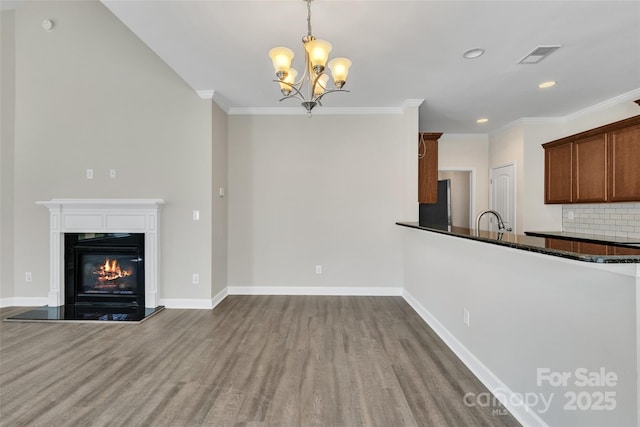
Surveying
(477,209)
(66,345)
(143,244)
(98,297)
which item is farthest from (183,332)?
(477,209)

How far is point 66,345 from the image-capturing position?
2764 mm

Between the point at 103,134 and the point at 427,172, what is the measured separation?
4.51m

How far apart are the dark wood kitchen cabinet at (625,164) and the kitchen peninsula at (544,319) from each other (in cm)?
228

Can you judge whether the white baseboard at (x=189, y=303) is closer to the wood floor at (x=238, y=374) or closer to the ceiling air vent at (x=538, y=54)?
the wood floor at (x=238, y=374)

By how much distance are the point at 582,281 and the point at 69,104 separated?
5.38 meters

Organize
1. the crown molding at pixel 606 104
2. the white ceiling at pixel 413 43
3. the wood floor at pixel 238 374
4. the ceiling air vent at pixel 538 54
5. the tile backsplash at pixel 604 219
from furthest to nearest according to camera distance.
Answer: the tile backsplash at pixel 604 219, the crown molding at pixel 606 104, the ceiling air vent at pixel 538 54, the white ceiling at pixel 413 43, the wood floor at pixel 238 374

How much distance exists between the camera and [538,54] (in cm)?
267

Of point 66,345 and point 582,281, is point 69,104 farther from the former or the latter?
point 582,281

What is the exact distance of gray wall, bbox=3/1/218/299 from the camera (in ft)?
12.4

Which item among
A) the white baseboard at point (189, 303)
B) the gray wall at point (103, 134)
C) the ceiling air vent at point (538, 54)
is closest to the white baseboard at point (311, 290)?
the white baseboard at point (189, 303)

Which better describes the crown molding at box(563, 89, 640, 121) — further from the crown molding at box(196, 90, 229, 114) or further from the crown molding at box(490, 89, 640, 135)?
the crown molding at box(196, 90, 229, 114)

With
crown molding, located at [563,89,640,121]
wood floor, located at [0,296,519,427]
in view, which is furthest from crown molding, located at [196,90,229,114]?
crown molding, located at [563,89,640,121]

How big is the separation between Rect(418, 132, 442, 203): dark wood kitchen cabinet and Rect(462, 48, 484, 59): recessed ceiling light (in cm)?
184

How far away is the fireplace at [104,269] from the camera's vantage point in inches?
149
